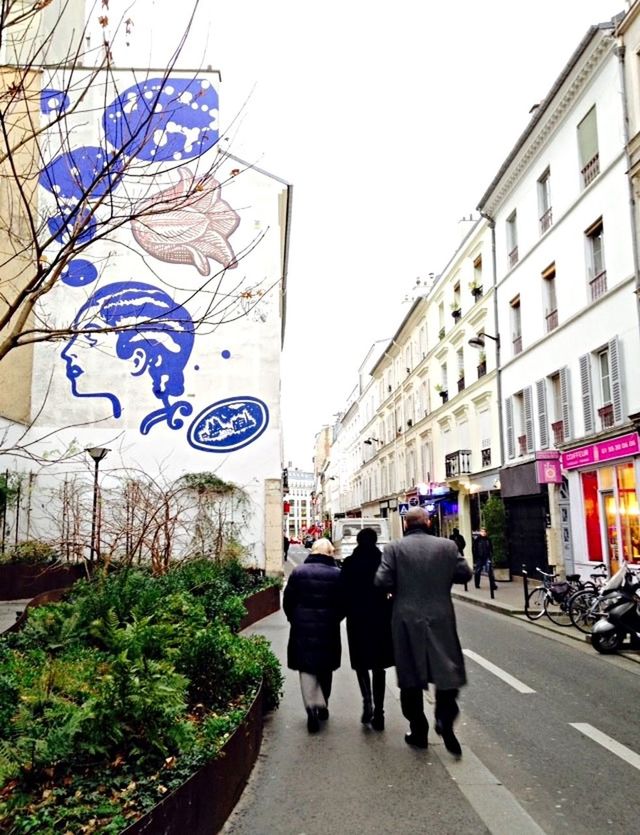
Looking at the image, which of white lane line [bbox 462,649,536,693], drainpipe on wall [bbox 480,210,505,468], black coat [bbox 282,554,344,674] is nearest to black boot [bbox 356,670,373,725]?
black coat [bbox 282,554,344,674]

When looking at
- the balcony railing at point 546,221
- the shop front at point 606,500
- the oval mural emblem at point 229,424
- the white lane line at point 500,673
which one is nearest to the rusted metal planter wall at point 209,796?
the white lane line at point 500,673

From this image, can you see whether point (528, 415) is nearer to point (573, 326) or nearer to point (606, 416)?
point (573, 326)

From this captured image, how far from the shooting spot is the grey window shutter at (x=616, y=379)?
16484 millimetres

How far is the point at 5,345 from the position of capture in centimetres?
464

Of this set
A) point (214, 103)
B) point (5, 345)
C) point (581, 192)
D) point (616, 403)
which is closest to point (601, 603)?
point (616, 403)

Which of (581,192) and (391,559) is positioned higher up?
(581,192)

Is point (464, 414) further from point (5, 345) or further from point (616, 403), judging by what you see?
point (5, 345)

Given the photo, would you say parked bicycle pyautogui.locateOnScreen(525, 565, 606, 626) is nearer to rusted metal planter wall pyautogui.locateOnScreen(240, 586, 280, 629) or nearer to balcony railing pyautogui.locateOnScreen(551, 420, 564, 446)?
rusted metal planter wall pyautogui.locateOnScreen(240, 586, 280, 629)

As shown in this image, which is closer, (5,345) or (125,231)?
(5,345)

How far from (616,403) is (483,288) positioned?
1183 cm

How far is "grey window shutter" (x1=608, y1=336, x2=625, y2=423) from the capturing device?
16.5 meters

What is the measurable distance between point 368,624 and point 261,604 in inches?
350

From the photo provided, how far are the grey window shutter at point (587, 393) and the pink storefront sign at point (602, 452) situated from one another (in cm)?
57

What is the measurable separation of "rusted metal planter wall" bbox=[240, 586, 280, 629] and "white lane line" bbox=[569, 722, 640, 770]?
22.6ft
